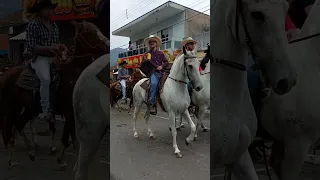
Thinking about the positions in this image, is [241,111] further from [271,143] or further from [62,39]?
[62,39]

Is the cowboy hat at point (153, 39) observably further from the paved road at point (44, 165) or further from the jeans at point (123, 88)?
the paved road at point (44, 165)

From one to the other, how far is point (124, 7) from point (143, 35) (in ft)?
0.62

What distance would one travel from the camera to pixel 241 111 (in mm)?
1350

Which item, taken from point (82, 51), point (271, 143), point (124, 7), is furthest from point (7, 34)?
point (271, 143)

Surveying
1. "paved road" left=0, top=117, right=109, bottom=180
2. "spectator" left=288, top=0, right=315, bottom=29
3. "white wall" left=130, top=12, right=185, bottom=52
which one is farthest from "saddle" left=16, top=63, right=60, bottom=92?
"spectator" left=288, top=0, right=315, bottom=29

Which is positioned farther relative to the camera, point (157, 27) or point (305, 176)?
point (305, 176)

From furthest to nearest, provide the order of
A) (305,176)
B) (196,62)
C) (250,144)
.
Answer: (305,176), (250,144), (196,62)

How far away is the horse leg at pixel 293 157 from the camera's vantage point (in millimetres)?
1513

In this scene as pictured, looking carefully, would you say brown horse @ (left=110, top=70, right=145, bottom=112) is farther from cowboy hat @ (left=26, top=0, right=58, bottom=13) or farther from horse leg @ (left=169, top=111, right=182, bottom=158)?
cowboy hat @ (left=26, top=0, right=58, bottom=13)

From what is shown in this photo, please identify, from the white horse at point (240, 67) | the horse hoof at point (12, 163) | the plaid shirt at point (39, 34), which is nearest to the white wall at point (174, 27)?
the white horse at point (240, 67)

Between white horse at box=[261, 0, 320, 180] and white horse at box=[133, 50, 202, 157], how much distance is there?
17.1 inches

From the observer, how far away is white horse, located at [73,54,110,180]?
1416 mm

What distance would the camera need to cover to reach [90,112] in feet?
4.74

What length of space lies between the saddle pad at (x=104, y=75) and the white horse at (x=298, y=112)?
87cm
